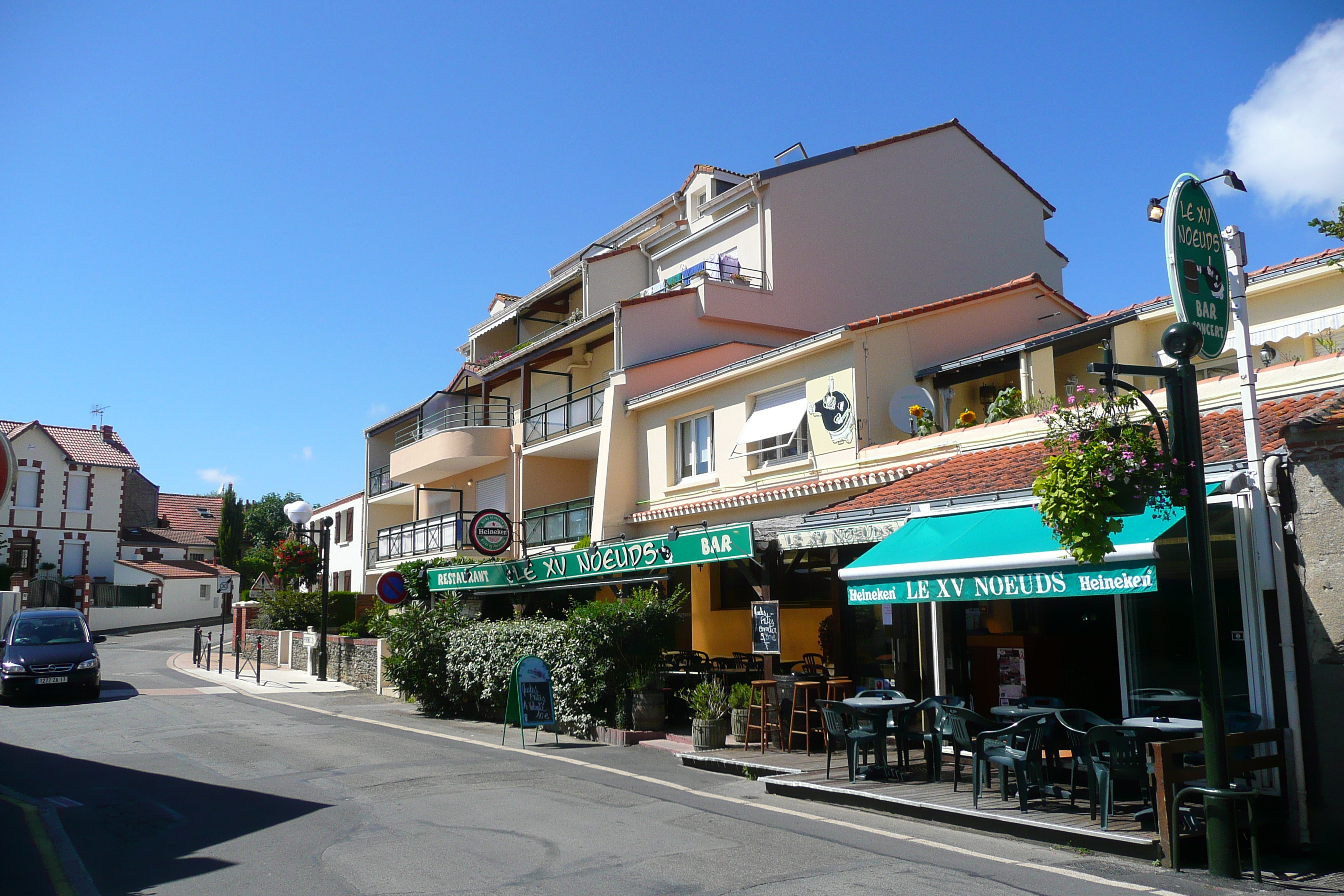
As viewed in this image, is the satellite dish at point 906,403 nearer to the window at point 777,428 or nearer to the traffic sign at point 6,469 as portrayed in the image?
the window at point 777,428

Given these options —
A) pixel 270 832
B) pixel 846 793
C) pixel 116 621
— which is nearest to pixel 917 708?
pixel 846 793

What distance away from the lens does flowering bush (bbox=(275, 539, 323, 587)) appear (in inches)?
1455

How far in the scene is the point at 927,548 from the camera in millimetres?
10625

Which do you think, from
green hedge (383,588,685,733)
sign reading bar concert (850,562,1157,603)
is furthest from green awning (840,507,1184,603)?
green hedge (383,588,685,733)

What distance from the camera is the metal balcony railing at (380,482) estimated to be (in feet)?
125

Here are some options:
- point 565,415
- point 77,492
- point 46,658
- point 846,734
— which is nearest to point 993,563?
point 846,734

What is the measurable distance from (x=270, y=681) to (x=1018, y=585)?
22.6m

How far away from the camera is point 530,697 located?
15.1m

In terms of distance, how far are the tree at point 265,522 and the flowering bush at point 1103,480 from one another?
75.7m

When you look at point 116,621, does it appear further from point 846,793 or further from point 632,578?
point 846,793

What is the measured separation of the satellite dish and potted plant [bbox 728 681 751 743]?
22.0ft

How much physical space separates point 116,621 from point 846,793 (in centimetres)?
5095

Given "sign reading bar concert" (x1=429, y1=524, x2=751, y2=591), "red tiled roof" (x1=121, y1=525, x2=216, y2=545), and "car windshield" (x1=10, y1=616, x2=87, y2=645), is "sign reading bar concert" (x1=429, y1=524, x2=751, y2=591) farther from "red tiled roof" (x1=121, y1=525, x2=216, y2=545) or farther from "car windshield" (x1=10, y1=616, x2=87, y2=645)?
"red tiled roof" (x1=121, y1=525, x2=216, y2=545)

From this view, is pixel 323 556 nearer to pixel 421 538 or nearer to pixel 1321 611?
pixel 421 538
